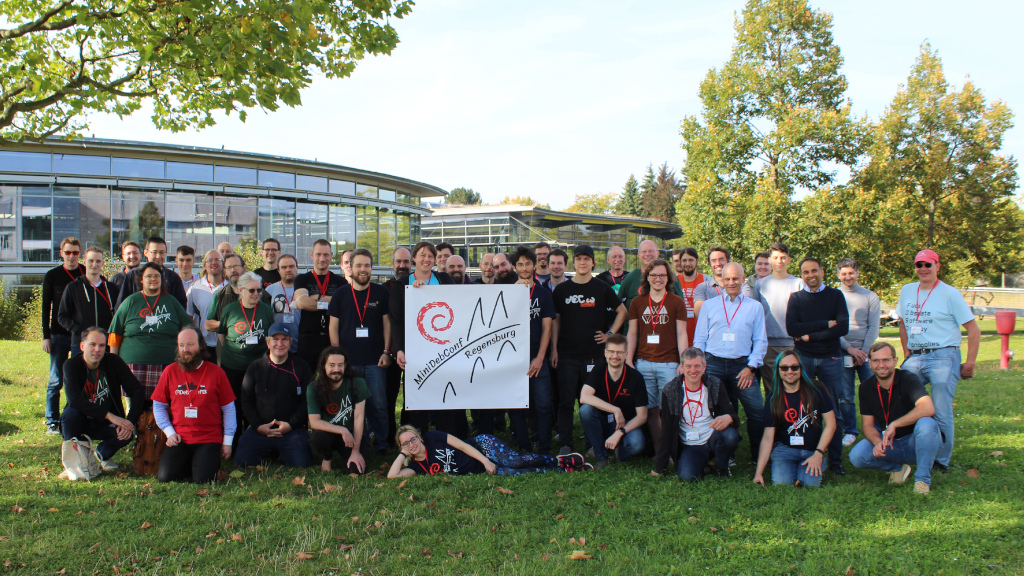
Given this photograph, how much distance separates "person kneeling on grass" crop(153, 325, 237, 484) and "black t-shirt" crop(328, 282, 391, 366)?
1.20 m

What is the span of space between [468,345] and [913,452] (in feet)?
13.7

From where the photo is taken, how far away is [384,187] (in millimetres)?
27266

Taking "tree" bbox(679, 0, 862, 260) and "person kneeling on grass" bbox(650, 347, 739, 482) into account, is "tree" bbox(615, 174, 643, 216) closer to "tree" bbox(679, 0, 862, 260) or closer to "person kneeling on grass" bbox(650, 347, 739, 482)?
"tree" bbox(679, 0, 862, 260)

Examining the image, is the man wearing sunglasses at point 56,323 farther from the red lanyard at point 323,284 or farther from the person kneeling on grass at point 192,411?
the red lanyard at point 323,284

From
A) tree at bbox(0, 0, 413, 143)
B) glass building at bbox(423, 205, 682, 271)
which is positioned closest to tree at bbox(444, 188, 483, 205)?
glass building at bbox(423, 205, 682, 271)

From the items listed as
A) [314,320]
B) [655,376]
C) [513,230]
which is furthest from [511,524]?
[513,230]

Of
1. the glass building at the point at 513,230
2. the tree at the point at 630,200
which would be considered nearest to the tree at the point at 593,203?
the tree at the point at 630,200

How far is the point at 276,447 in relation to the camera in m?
6.39

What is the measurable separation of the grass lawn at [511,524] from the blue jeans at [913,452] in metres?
0.17

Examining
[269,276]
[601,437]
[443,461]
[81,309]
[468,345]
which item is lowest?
[443,461]

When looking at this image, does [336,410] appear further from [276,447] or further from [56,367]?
[56,367]

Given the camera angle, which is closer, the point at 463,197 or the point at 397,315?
Answer: the point at 397,315

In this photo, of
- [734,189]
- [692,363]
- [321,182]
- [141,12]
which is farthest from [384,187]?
[692,363]

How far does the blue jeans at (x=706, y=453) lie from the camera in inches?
231
